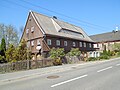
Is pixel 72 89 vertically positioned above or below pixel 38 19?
below

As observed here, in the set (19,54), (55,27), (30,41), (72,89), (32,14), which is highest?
(32,14)

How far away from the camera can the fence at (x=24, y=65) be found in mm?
16741

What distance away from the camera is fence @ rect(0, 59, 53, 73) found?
16741mm

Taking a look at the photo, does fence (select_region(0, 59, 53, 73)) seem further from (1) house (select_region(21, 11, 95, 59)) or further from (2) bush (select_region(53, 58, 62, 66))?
(1) house (select_region(21, 11, 95, 59))

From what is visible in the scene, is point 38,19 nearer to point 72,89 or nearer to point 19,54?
point 19,54

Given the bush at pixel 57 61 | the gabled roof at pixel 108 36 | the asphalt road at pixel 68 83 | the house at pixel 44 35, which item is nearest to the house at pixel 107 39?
the gabled roof at pixel 108 36

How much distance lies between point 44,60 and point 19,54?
127 inches

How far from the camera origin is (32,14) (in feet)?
113

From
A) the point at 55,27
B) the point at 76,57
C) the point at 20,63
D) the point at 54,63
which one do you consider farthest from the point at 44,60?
the point at 55,27

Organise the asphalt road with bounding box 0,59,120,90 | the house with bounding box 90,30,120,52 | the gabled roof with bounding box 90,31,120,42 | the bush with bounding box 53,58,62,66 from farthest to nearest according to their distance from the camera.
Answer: the gabled roof with bounding box 90,31,120,42 < the house with bounding box 90,30,120,52 < the bush with bounding box 53,58,62,66 < the asphalt road with bounding box 0,59,120,90

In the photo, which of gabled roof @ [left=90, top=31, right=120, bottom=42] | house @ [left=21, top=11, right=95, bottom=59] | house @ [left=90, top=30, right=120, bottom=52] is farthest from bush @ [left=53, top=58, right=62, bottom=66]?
gabled roof @ [left=90, top=31, right=120, bottom=42]

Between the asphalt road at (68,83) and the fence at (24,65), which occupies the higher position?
the fence at (24,65)

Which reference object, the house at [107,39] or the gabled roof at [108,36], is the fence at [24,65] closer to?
the house at [107,39]

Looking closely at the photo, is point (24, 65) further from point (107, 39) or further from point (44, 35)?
point (107, 39)
